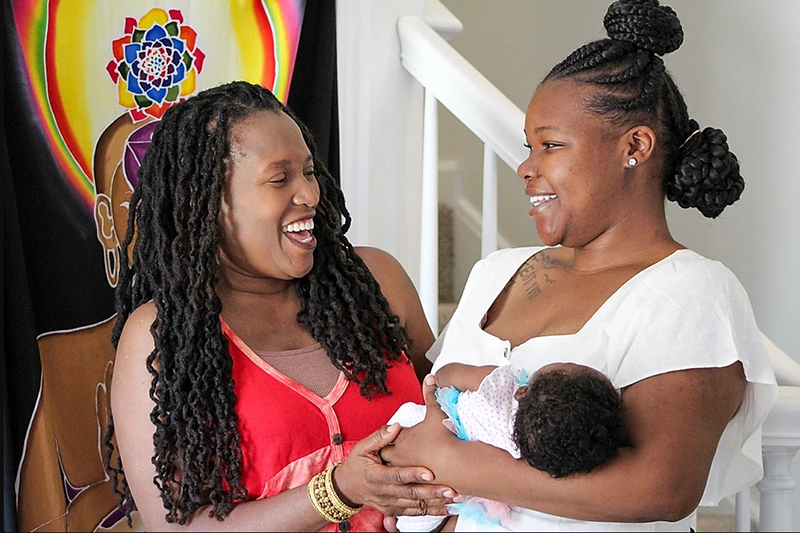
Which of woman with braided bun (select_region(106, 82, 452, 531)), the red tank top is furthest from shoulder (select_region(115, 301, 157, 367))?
the red tank top

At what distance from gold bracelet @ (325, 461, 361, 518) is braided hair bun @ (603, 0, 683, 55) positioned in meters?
0.82

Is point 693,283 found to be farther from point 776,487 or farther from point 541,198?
point 776,487

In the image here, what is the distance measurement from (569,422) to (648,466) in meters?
0.13

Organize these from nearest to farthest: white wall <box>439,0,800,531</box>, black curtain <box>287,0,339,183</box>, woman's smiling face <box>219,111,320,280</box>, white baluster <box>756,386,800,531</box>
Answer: white baluster <box>756,386,800,531</box> → woman's smiling face <box>219,111,320,280</box> → black curtain <box>287,0,339,183</box> → white wall <box>439,0,800,531</box>

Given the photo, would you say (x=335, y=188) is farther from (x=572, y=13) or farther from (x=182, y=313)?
(x=572, y=13)

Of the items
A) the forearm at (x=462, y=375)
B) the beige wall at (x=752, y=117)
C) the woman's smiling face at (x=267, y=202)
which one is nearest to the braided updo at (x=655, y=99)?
the forearm at (x=462, y=375)

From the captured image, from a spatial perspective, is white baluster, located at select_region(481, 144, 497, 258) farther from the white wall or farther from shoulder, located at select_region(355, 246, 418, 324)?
the white wall

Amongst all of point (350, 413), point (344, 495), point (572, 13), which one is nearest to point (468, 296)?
point (350, 413)

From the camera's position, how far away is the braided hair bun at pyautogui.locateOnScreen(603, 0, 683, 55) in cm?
144

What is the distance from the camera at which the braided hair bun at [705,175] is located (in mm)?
1400

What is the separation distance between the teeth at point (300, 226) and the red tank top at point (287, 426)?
8.1 inches

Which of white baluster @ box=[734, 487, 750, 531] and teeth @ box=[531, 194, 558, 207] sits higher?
teeth @ box=[531, 194, 558, 207]

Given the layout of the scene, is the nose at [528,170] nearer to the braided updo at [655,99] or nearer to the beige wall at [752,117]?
the braided updo at [655,99]

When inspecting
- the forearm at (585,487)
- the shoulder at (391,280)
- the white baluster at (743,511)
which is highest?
the shoulder at (391,280)
